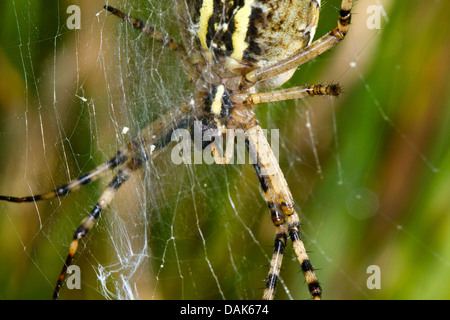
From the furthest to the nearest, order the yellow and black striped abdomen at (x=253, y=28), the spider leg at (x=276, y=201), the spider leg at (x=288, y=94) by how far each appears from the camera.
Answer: the spider leg at (x=276, y=201) → the spider leg at (x=288, y=94) → the yellow and black striped abdomen at (x=253, y=28)

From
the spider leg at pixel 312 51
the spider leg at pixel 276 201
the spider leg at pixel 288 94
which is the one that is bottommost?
the spider leg at pixel 276 201

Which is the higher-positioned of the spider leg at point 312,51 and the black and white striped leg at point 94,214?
the spider leg at point 312,51

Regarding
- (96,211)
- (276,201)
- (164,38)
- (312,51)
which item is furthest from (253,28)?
(96,211)

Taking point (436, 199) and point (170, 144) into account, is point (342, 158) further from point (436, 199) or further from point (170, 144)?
point (170, 144)

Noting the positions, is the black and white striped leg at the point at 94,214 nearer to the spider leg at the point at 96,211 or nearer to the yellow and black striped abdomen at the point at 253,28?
the spider leg at the point at 96,211

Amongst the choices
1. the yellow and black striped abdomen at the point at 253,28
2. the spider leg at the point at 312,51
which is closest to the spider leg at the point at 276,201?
the spider leg at the point at 312,51

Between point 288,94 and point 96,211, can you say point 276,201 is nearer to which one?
point 288,94

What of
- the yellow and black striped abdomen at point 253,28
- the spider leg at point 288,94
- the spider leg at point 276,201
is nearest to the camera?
the yellow and black striped abdomen at point 253,28

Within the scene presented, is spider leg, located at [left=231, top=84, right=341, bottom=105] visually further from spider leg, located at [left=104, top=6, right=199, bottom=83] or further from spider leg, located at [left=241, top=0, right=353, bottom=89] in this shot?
spider leg, located at [left=104, top=6, right=199, bottom=83]
